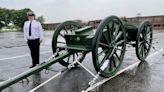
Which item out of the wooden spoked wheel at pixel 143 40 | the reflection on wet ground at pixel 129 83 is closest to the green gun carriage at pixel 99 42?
the reflection on wet ground at pixel 129 83

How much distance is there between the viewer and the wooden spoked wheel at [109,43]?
5.75 metres

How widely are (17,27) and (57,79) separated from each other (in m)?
41.6

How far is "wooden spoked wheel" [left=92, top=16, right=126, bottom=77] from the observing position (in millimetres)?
5746

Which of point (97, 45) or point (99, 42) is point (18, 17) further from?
point (97, 45)

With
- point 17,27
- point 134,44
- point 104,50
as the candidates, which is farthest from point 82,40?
point 17,27

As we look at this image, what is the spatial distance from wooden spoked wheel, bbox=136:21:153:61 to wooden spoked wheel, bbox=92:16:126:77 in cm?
111

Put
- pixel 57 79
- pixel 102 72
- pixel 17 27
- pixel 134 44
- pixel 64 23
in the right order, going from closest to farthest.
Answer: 1. pixel 102 72
2. pixel 57 79
3. pixel 64 23
4. pixel 134 44
5. pixel 17 27

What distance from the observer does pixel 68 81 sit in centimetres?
618

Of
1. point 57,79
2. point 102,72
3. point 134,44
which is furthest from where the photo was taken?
point 134,44

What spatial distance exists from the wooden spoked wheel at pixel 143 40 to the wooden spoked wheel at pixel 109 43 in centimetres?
111

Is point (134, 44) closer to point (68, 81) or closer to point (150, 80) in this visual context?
point (150, 80)

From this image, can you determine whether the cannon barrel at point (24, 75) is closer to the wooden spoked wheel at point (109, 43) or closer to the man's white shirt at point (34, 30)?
the wooden spoked wheel at point (109, 43)

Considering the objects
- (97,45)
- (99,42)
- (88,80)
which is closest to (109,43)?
(99,42)

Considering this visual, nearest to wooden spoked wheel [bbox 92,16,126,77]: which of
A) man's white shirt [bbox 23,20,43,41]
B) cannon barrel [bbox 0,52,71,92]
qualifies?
cannon barrel [bbox 0,52,71,92]
